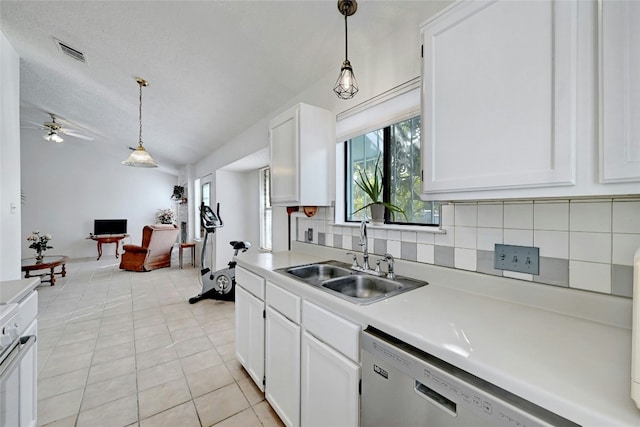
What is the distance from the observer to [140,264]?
17.6 ft

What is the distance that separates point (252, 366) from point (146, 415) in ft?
2.23

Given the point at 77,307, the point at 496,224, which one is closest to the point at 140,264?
the point at 77,307

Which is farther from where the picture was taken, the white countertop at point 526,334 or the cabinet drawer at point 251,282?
the cabinet drawer at point 251,282

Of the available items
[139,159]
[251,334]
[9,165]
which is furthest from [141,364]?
[139,159]

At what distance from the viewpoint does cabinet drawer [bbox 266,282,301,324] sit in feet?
4.65

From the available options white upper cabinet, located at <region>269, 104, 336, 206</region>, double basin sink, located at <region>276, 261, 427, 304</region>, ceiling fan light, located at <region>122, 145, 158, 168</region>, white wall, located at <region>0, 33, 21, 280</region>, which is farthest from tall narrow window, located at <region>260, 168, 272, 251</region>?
white wall, located at <region>0, 33, 21, 280</region>

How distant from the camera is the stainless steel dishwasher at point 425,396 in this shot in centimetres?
64

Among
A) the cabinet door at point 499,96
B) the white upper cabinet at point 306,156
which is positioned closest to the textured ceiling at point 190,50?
the white upper cabinet at point 306,156

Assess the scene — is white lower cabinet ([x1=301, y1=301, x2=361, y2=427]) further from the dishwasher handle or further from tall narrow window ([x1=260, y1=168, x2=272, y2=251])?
tall narrow window ([x1=260, y1=168, x2=272, y2=251])

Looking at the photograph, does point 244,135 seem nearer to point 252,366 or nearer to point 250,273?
point 250,273

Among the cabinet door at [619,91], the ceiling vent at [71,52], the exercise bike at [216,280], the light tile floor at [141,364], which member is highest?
the ceiling vent at [71,52]

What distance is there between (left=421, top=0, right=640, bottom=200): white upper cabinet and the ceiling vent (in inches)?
129

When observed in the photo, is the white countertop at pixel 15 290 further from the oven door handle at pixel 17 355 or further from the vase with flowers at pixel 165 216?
the vase with flowers at pixel 165 216

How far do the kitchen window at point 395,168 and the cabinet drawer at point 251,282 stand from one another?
881mm
